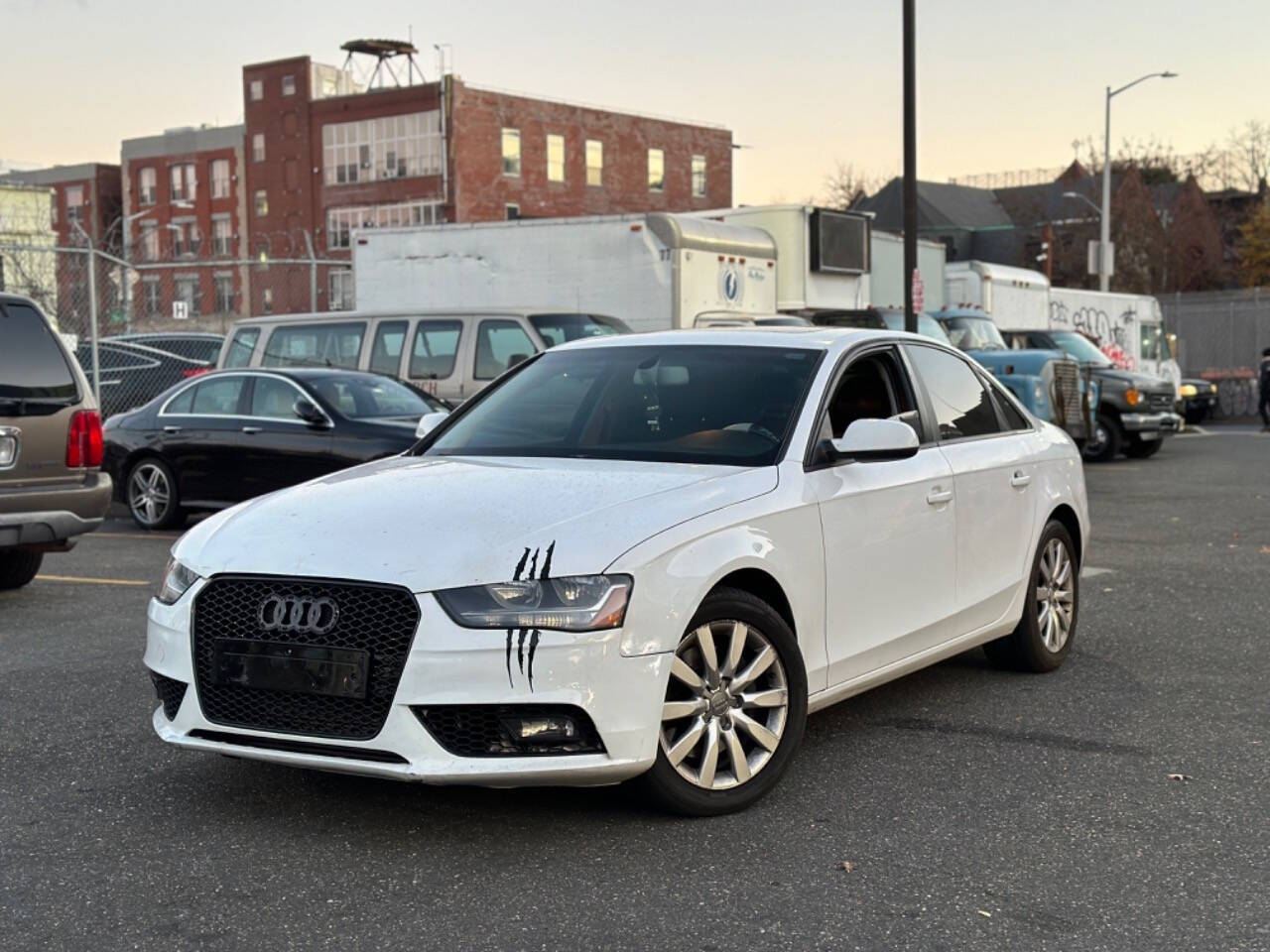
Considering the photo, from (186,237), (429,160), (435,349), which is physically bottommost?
(435,349)

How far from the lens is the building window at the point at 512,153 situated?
210 feet

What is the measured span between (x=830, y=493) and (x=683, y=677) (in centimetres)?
106

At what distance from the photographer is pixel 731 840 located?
4594 mm

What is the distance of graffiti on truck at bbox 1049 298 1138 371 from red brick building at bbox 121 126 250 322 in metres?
41.5

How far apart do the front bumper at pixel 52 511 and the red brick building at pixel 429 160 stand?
51.9 meters

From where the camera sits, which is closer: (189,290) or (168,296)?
(168,296)

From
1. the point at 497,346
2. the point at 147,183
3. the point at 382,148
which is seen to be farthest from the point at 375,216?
the point at 497,346

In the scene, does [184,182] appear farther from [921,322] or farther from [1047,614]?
[1047,614]

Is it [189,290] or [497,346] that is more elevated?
[189,290]

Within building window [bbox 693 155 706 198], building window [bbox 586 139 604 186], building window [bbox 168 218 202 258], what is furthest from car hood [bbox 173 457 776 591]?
building window [bbox 168 218 202 258]

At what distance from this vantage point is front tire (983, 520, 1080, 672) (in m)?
6.88

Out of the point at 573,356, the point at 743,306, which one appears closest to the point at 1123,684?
the point at 573,356

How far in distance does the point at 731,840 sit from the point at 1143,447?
19.0 metres

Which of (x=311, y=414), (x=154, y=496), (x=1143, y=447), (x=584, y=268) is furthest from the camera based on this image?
(x=1143, y=447)
